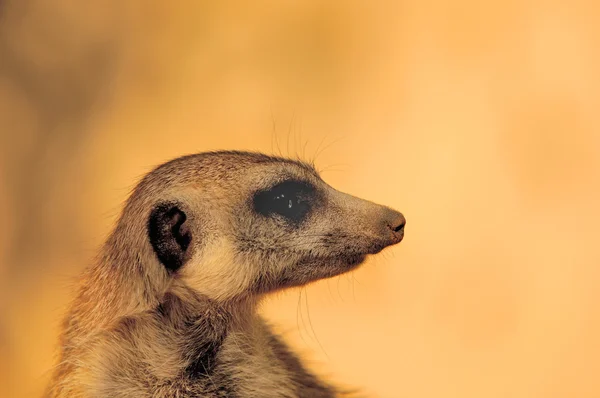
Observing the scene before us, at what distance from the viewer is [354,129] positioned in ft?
9.68

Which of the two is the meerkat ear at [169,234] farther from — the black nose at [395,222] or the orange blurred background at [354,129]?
the orange blurred background at [354,129]

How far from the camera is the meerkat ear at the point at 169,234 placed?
4.91 feet

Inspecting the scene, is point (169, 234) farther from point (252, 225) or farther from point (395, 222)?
point (395, 222)

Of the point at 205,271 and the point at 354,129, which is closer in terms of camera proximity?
the point at 205,271

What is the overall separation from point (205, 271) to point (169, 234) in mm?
103

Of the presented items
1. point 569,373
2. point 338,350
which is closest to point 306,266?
point 338,350

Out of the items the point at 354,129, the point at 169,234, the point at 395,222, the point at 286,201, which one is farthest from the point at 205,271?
the point at 354,129

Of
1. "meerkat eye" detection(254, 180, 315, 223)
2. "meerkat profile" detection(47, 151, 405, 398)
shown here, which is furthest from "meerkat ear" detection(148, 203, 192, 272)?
"meerkat eye" detection(254, 180, 315, 223)

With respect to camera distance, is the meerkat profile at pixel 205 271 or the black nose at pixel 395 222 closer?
the meerkat profile at pixel 205 271

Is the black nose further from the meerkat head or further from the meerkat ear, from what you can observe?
the meerkat ear

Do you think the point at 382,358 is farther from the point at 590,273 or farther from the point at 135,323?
the point at 135,323

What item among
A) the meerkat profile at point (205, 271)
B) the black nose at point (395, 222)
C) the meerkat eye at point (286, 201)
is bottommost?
the meerkat profile at point (205, 271)

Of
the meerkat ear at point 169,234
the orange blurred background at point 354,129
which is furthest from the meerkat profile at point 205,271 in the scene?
the orange blurred background at point 354,129

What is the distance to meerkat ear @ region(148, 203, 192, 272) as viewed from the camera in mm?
1498
